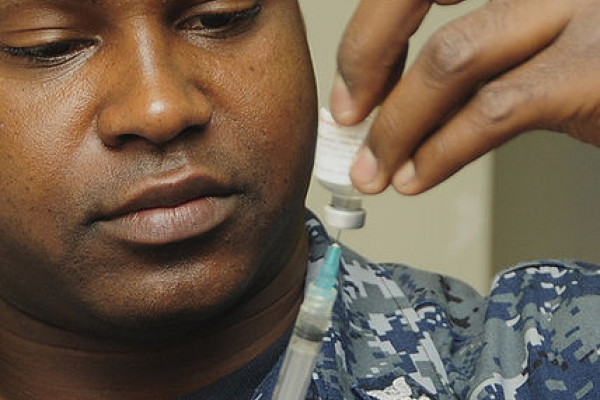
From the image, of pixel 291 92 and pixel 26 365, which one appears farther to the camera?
pixel 26 365

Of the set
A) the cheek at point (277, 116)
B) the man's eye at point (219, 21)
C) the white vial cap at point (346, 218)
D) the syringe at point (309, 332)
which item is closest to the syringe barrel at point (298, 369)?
the syringe at point (309, 332)

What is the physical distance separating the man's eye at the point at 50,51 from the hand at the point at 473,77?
0.33 metres

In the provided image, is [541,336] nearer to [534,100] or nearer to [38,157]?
[534,100]

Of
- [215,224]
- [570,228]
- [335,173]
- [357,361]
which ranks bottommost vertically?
[570,228]

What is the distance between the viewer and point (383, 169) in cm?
106

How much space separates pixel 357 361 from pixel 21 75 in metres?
0.49

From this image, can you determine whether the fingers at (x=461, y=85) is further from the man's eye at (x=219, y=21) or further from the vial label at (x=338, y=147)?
the man's eye at (x=219, y=21)

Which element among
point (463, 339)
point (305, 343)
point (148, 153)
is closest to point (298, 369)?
point (305, 343)

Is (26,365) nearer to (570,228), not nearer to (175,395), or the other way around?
(175,395)

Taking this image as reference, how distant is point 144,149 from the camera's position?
1.22 metres

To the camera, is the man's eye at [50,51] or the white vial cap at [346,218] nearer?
the white vial cap at [346,218]

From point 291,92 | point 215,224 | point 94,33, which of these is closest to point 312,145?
point 291,92

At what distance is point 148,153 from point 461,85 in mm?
358

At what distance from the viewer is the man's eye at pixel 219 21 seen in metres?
1.28
